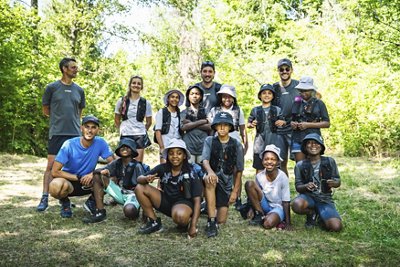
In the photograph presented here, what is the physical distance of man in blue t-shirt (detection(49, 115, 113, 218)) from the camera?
5.07 metres

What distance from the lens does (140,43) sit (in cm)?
1488

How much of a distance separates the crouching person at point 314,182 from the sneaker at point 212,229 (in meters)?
0.99

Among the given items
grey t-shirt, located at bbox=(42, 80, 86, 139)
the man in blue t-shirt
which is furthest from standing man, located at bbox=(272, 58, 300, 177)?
grey t-shirt, located at bbox=(42, 80, 86, 139)

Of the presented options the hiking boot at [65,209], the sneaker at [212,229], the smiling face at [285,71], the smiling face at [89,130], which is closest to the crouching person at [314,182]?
the sneaker at [212,229]

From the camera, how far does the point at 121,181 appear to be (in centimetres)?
532

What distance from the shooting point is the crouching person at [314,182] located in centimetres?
482

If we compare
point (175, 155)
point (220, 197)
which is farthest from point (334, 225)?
point (175, 155)

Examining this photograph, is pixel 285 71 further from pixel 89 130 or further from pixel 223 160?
pixel 89 130

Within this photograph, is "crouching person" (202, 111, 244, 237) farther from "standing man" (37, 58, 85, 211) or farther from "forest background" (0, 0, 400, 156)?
"forest background" (0, 0, 400, 156)

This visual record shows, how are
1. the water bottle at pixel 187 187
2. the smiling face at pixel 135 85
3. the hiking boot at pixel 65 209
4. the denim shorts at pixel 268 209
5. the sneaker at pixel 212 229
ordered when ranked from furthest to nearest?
1. the smiling face at pixel 135 85
2. the hiking boot at pixel 65 209
3. the denim shorts at pixel 268 209
4. the water bottle at pixel 187 187
5. the sneaker at pixel 212 229

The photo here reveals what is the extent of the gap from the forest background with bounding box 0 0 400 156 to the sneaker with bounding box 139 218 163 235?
760 centimetres

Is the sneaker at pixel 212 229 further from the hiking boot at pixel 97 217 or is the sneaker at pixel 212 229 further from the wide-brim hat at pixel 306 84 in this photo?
the wide-brim hat at pixel 306 84

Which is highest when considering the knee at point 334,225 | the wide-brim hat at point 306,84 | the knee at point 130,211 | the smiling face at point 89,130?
the wide-brim hat at point 306,84

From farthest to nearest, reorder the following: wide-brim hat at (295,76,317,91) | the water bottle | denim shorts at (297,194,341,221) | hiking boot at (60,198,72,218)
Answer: wide-brim hat at (295,76,317,91) < hiking boot at (60,198,72,218) < denim shorts at (297,194,341,221) < the water bottle
